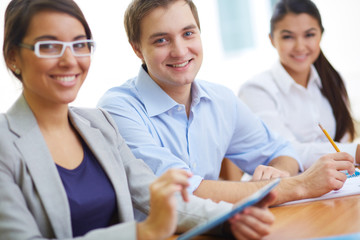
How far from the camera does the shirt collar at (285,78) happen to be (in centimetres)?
268

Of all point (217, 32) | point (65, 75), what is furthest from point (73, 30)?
point (217, 32)

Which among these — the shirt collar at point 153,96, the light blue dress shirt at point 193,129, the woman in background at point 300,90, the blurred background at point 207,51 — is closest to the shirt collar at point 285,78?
the woman in background at point 300,90

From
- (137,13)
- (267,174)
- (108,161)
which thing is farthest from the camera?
(137,13)

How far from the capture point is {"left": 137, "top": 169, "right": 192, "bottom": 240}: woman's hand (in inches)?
40.9

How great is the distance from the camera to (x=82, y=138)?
1.38m

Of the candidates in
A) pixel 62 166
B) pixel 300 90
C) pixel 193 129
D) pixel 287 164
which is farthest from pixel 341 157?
pixel 300 90

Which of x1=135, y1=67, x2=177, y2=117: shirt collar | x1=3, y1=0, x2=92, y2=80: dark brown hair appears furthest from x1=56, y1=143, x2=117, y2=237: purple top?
x1=135, y1=67, x2=177, y2=117: shirt collar

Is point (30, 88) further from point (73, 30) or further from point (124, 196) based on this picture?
point (124, 196)

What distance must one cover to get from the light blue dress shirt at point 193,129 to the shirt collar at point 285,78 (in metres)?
0.59

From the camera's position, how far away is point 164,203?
1.04 meters

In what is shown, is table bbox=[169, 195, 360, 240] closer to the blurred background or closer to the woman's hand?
the woman's hand

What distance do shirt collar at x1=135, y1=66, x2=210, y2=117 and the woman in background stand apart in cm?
78

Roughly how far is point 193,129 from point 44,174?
32.3 inches

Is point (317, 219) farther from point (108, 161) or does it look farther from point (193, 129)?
point (193, 129)
